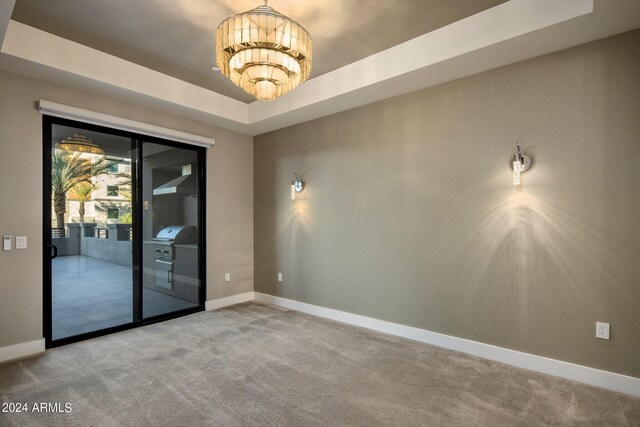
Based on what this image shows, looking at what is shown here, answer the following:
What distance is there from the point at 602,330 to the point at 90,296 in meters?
4.78

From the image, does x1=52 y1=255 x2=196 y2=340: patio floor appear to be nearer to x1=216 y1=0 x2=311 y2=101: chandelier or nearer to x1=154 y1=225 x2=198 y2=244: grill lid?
x1=154 y1=225 x2=198 y2=244: grill lid

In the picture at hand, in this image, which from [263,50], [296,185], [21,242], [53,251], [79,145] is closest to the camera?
[263,50]

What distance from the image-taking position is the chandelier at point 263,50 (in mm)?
2010

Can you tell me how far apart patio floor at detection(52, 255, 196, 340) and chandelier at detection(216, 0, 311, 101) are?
273cm

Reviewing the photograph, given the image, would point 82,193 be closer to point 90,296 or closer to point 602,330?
point 90,296

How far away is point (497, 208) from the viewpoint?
296 cm

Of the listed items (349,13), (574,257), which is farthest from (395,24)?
(574,257)

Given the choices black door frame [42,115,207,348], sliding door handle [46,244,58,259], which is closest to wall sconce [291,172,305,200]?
black door frame [42,115,207,348]

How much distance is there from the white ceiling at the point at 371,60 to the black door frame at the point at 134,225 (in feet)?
1.33

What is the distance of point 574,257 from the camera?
260 cm

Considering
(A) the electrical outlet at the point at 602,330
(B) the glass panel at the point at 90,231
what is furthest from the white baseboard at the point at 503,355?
(B) the glass panel at the point at 90,231

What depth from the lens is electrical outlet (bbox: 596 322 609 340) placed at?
2.46m

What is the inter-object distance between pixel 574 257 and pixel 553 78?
1.46m

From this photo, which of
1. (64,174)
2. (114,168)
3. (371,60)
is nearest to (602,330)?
(371,60)
